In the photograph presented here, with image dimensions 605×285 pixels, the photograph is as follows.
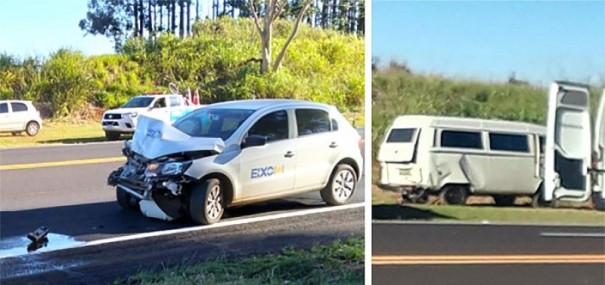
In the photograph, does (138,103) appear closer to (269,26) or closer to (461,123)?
(269,26)

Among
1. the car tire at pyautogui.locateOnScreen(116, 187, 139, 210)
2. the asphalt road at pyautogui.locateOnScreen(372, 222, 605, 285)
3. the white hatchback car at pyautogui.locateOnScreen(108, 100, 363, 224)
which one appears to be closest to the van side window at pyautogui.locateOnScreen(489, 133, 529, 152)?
the asphalt road at pyautogui.locateOnScreen(372, 222, 605, 285)

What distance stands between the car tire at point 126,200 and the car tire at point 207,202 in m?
0.31

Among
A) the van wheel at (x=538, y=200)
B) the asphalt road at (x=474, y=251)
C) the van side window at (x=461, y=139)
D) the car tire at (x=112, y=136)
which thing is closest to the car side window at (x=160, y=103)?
the car tire at (x=112, y=136)

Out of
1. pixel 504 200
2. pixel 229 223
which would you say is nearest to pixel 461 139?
pixel 504 200

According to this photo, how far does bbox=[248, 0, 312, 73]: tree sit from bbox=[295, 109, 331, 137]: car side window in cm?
30

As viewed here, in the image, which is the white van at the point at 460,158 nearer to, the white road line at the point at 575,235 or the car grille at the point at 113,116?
the white road line at the point at 575,235

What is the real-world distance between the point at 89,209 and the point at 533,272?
98.0 inches

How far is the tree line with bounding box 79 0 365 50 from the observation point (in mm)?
4492

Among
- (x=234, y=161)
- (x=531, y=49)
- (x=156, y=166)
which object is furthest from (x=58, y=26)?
(x=531, y=49)

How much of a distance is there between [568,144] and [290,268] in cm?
172

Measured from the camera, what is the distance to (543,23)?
4629mm

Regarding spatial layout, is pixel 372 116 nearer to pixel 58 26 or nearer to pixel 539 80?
pixel 539 80

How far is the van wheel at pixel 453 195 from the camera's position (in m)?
4.62

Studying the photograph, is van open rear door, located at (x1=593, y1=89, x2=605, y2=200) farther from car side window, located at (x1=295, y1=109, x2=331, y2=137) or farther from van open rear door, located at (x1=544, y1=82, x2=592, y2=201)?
car side window, located at (x1=295, y1=109, x2=331, y2=137)
